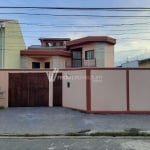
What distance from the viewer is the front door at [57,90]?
18.9 m

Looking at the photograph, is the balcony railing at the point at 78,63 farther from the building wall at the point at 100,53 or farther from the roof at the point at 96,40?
the roof at the point at 96,40

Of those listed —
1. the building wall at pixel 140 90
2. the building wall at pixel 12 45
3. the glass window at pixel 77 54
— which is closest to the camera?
the building wall at pixel 140 90

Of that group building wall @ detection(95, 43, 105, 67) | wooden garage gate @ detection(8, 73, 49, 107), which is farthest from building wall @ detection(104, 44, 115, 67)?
wooden garage gate @ detection(8, 73, 49, 107)

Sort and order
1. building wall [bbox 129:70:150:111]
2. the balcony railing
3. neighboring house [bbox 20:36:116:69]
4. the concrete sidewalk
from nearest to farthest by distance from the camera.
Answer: the concrete sidewalk, building wall [bbox 129:70:150:111], neighboring house [bbox 20:36:116:69], the balcony railing

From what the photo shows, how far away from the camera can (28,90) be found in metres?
19.0

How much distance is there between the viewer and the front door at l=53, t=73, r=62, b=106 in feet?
62.0

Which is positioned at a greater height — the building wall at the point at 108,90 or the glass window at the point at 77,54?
the glass window at the point at 77,54

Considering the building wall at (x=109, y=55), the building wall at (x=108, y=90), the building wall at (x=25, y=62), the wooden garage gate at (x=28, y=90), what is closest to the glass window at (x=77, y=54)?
the building wall at (x=109, y=55)

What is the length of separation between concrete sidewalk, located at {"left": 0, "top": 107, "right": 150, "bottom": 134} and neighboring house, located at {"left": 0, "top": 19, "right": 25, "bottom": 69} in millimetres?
12348

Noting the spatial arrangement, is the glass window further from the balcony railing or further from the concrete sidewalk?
the concrete sidewalk

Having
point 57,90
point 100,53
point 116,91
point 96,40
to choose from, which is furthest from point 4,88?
point 100,53

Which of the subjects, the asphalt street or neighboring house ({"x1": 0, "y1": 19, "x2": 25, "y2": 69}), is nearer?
the asphalt street

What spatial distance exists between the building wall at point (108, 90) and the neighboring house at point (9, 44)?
41.8 feet

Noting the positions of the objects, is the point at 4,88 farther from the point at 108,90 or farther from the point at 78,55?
the point at 78,55
